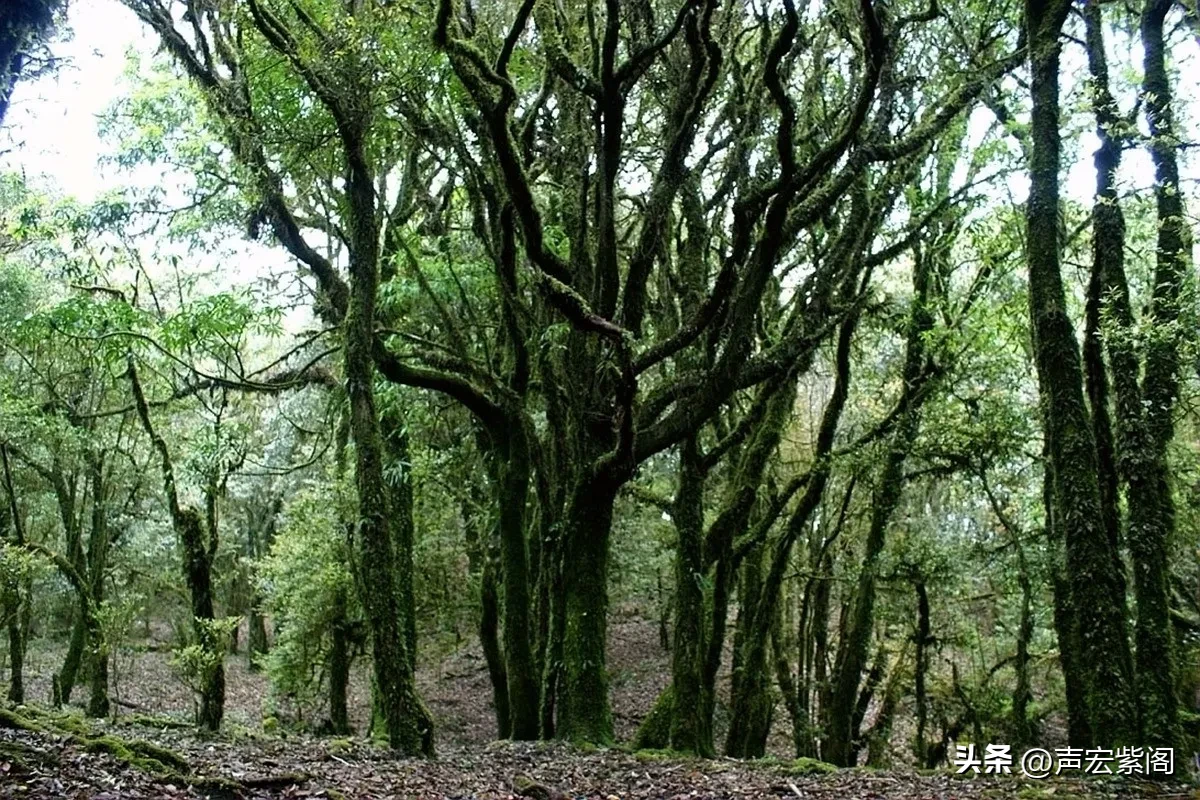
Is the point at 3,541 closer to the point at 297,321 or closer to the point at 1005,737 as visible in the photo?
the point at 297,321

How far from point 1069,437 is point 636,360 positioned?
13.5ft

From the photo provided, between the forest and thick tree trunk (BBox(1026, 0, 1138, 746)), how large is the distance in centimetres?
3

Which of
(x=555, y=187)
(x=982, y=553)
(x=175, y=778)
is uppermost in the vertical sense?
(x=555, y=187)

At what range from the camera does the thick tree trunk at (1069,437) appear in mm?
7520

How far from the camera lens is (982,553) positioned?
13.1 meters

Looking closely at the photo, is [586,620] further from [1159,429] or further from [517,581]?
[1159,429]

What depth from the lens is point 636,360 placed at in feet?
30.5

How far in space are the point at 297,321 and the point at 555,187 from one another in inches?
774

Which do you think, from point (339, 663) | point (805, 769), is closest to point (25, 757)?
point (805, 769)

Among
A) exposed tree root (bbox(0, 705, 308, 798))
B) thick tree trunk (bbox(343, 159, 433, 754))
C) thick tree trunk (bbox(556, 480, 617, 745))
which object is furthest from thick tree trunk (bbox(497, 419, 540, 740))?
exposed tree root (bbox(0, 705, 308, 798))

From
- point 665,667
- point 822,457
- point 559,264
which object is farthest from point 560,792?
point 665,667

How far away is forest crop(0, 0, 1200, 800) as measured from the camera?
8.09 m

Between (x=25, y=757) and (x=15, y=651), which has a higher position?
(x=25, y=757)

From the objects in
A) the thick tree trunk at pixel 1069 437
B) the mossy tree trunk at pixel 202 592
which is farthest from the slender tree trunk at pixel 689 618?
the mossy tree trunk at pixel 202 592
